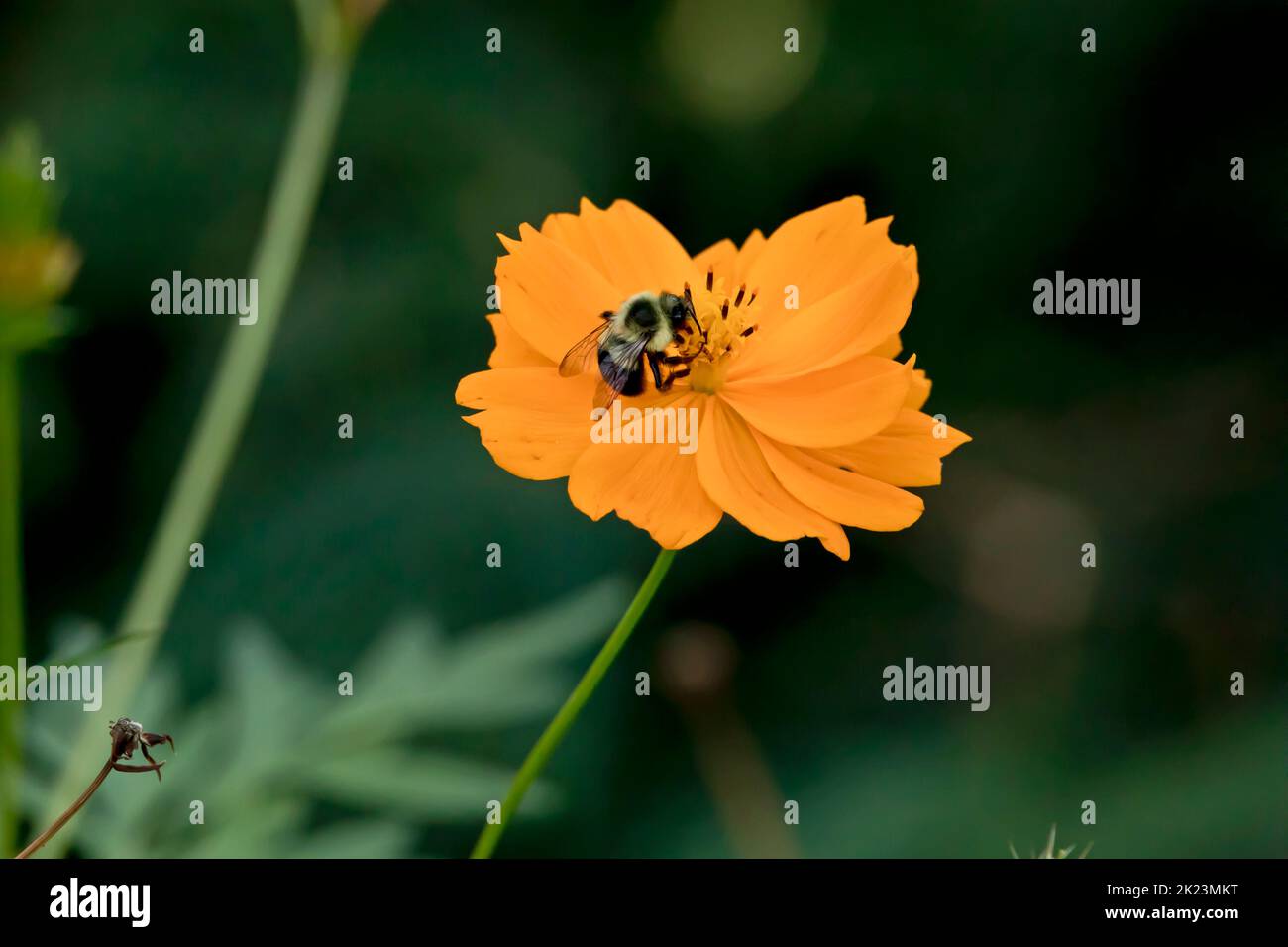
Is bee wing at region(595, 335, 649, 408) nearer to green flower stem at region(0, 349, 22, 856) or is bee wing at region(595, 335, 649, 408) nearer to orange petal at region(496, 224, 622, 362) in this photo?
orange petal at region(496, 224, 622, 362)

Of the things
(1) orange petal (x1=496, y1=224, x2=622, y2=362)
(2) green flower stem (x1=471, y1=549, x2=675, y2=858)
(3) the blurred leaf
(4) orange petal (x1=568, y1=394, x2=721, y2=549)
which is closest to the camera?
(2) green flower stem (x1=471, y1=549, x2=675, y2=858)

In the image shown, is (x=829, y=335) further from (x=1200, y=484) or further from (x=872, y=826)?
(x=1200, y=484)

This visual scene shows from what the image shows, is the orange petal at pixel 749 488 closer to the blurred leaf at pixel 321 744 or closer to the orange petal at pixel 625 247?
the orange petal at pixel 625 247

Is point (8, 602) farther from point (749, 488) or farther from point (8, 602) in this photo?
point (749, 488)

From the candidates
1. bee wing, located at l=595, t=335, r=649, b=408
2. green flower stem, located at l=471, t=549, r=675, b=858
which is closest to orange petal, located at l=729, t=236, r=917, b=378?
bee wing, located at l=595, t=335, r=649, b=408

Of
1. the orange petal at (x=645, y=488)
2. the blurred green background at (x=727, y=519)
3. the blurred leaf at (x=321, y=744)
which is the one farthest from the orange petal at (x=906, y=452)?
the blurred green background at (x=727, y=519)
